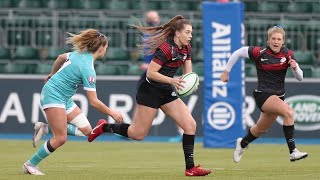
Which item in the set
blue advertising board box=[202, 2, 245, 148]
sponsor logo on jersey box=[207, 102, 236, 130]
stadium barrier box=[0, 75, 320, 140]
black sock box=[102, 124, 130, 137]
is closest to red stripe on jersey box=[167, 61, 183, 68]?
black sock box=[102, 124, 130, 137]

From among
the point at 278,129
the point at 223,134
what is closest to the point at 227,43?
the point at 223,134

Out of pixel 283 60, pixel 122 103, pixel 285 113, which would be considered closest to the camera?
pixel 285 113

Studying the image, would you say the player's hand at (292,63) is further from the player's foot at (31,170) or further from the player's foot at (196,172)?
the player's foot at (31,170)

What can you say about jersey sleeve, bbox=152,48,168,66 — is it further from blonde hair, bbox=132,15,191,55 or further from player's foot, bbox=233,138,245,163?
player's foot, bbox=233,138,245,163

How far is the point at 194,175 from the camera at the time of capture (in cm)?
1204

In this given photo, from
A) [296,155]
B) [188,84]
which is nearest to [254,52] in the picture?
[296,155]

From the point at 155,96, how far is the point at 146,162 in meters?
3.20

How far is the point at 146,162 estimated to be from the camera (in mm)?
15352

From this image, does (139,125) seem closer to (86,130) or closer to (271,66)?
(86,130)

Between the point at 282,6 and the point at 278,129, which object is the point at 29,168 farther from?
the point at 282,6

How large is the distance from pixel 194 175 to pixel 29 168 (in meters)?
2.10

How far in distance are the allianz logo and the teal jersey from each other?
10.6m

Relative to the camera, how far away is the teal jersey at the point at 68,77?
12.0 meters

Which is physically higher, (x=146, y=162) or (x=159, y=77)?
(x=159, y=77)
